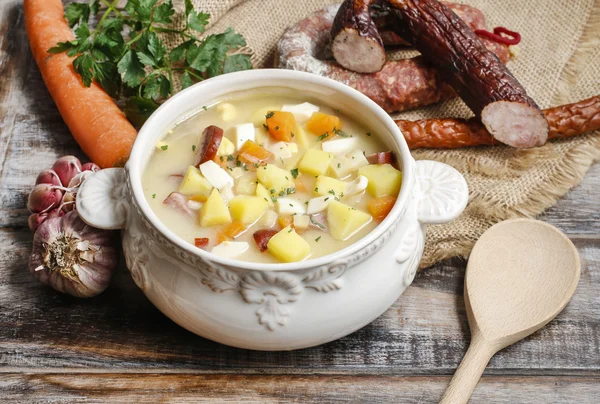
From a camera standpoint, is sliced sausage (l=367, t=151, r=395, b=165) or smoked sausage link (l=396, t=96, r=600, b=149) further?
smoked sausage link (l=396, t=96, r=600, b=149)

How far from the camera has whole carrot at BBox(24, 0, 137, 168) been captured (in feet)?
8.78

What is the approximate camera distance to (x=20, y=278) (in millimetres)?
2352

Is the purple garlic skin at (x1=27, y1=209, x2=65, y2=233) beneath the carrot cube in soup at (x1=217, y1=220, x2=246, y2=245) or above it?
beneath

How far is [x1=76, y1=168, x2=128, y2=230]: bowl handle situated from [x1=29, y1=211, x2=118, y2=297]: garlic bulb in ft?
0.59

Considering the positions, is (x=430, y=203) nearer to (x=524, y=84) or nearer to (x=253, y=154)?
(x=253, y=154)

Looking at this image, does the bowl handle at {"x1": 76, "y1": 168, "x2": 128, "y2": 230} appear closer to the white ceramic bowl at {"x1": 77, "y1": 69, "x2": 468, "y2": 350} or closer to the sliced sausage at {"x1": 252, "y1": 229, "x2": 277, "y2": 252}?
the white ceramic bowl at {"x1": 77, "y1": 69, "x2": 468, "y2": 350}

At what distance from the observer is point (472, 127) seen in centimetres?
278

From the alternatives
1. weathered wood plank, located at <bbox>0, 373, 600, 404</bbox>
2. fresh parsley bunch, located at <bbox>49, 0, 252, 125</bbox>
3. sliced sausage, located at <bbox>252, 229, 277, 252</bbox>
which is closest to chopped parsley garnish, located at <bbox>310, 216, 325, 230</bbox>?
sliced sausage, located at <bbox>252, 229, 277, 252</bbox>

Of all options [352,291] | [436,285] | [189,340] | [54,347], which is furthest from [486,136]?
[54,347]

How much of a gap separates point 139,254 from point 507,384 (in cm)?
113

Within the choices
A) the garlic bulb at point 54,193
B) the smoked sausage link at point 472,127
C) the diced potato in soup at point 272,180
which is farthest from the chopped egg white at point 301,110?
the garlic bulb at point 54,193

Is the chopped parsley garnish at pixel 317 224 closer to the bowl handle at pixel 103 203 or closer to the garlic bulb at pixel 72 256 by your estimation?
the bowl handle at pixel 103 203

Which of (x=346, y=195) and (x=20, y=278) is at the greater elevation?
(x=346, y=195)

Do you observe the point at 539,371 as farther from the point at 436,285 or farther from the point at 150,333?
the point at 150,333
